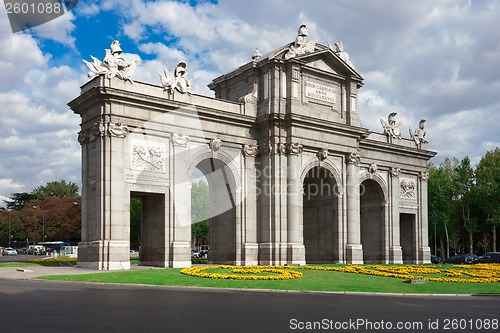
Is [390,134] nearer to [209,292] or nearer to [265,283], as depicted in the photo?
[265,283]

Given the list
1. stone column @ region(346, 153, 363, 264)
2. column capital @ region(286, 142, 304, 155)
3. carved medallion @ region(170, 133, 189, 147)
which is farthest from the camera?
stone column @ region(346, 153, 363, 264)

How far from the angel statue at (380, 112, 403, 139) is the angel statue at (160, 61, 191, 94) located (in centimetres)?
2393

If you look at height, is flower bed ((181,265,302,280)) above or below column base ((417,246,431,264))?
above

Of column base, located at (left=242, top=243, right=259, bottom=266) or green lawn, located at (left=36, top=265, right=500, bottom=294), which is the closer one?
green lawn, located at (left=36, top=265, right=500, bottom=294)

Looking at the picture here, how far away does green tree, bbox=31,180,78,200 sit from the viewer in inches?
6081

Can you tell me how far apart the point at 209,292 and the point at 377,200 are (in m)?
36.4

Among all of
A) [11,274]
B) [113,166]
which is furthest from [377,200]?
[11,274]

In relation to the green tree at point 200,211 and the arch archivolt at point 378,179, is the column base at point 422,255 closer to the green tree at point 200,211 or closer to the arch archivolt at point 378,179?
the arch archivolt at point 378,179

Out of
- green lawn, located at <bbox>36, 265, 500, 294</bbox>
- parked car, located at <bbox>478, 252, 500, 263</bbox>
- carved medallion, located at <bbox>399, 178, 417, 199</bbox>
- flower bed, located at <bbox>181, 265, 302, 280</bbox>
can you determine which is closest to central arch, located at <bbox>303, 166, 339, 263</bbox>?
A: carved medallion, located at <bbox>399, 178, 417, 199</bbox>

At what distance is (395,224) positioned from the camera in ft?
187

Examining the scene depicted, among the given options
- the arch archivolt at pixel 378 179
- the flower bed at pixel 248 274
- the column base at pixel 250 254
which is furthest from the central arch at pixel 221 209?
the arch archivolt at pixel 378 179

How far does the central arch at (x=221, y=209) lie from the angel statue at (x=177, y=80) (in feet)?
19.7

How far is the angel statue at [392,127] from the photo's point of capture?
192 ft

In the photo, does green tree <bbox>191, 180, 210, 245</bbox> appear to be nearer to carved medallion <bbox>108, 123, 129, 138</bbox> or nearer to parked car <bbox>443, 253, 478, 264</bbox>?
parked car <bbox>443, 253, 478, 264</bbox>
